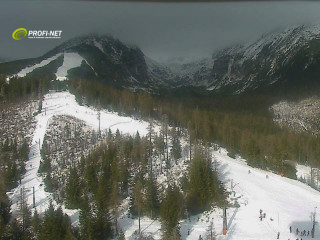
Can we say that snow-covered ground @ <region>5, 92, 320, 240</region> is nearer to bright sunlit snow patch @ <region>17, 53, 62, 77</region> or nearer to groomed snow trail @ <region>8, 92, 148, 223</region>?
groomed snow trail @ <region>8, 92, 148, 223</region>

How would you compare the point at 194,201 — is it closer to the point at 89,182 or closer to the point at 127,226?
the point at 127,226

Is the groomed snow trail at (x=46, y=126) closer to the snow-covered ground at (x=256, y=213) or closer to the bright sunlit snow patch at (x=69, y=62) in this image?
the snow-covered ground at (x=256, y=213)

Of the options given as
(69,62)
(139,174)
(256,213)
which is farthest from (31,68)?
(256,213)

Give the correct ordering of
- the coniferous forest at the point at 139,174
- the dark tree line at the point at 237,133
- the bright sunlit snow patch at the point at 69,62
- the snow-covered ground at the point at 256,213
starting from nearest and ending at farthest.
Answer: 1. the coniferous forest at the point at 139,174
2. the snow-covered ground at the point at 256,213
3. the dark tree line at the point at 237,133
4. the bright sunlit snow patch at the point at 69,62

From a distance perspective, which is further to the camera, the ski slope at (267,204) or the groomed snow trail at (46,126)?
the groomed snow trail at (46,126)

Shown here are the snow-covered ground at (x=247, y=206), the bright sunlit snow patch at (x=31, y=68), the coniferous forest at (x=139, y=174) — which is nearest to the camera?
the coniferous forest at (x=139, y=174)

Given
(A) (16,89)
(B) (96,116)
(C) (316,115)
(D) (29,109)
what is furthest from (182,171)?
(C) (316,115)

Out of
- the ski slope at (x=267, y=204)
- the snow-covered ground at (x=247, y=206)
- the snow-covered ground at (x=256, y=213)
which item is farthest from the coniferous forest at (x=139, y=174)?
the ski slope at (x=267, y=204)

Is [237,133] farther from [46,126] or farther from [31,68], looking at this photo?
[31,68]
